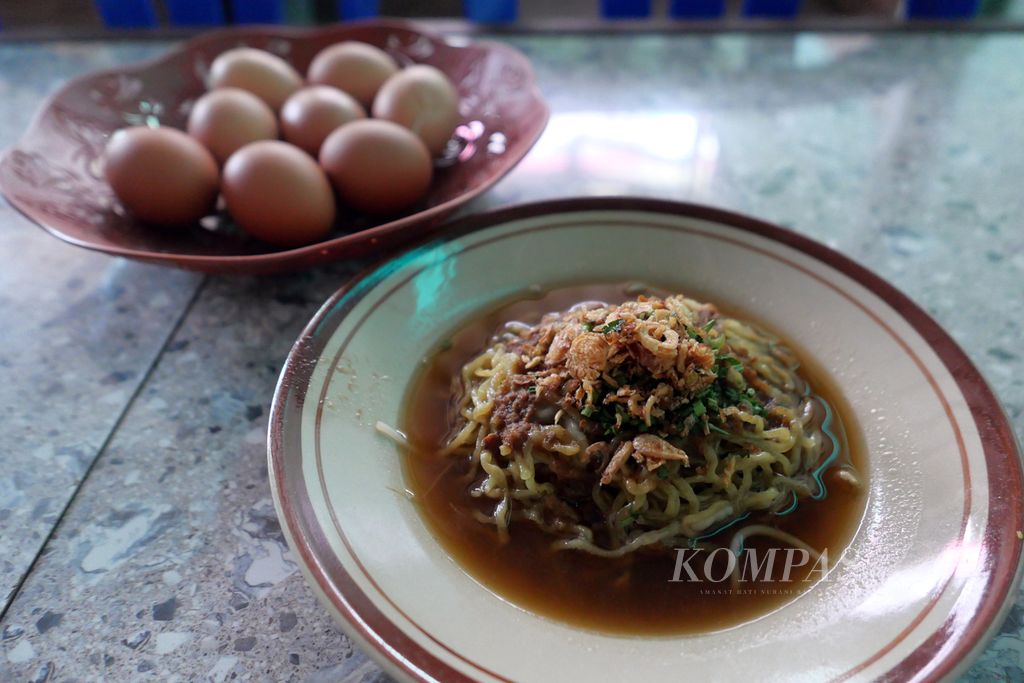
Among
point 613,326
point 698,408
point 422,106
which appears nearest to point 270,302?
point 422,106

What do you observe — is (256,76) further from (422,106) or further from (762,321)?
(762,321)

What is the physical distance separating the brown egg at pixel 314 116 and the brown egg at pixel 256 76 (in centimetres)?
14

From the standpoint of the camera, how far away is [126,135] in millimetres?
1728

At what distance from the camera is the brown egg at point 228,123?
183 centimetres

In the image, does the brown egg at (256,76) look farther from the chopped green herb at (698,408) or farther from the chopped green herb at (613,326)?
the chopped green herb at (698,408)

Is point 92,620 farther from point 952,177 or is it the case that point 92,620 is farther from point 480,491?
point 952,177

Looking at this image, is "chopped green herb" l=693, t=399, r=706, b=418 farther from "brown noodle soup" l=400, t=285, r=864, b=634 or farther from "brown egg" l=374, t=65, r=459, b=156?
"brown egg" l=374, t=65, r=459, b=156

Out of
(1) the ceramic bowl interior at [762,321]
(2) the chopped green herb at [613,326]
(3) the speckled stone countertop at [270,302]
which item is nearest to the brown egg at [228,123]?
(3) the speckled stone countertop at [270,302]

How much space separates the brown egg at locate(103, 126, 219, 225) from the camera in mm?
1686

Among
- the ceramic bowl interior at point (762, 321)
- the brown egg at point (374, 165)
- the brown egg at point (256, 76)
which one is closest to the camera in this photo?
the ceramic bowl interior at point (762, 321)

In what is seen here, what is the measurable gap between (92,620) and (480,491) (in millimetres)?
643

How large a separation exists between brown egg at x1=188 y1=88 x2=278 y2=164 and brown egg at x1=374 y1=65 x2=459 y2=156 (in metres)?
0.30

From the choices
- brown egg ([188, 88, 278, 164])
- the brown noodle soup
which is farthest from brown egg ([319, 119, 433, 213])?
the brown noodle soup

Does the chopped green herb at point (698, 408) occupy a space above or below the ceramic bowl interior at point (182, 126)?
below
